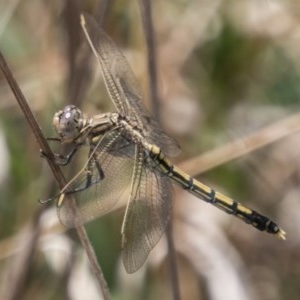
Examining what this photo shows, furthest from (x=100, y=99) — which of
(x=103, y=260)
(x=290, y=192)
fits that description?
(x=290, y=192)

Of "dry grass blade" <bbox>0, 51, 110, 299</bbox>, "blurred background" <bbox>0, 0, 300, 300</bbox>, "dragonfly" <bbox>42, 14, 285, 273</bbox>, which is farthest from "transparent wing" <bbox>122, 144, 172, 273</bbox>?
"blurred background" <bbox>0, 0, 300, 300</bbox>

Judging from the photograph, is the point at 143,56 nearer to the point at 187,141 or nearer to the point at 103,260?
the point at 187,141

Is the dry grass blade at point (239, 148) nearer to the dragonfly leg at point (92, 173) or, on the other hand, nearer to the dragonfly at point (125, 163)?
the dragonfly at point (125, 163)

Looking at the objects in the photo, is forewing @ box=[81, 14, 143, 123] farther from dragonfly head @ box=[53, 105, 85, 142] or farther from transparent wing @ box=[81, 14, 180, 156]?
dragonfly head @ box=[53, 105, 85, 142]

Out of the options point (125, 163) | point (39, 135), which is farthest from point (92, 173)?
point (39, 135)

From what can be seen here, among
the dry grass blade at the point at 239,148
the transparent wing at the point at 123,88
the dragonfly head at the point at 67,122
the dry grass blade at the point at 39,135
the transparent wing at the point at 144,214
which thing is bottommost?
the dry grass blade at the point at 39,135

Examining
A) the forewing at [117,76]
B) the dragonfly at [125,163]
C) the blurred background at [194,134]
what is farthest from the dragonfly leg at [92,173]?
the blurred background at [194,134]
